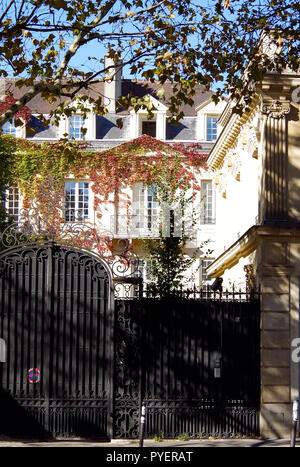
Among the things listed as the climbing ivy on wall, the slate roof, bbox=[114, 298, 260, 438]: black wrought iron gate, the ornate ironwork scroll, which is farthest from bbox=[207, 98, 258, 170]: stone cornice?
the slate roof

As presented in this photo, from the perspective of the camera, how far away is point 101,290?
13.8 metres

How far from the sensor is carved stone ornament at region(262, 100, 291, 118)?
49.5 ft

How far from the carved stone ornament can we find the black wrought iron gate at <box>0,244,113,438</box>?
4.70m

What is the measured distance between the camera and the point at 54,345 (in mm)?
13570

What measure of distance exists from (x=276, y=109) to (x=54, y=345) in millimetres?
6469

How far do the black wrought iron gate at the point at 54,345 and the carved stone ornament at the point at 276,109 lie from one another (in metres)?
4.70

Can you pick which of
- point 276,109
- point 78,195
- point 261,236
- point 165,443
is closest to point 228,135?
point 276,109

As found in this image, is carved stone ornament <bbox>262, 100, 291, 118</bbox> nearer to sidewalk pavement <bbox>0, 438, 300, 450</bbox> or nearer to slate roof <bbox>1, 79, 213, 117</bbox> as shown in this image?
sidewalk pavement <bbox>0, 438, 300, 450</bbox>

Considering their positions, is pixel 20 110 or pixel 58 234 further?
pixel 20 110

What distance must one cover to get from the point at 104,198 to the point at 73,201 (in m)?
1.43

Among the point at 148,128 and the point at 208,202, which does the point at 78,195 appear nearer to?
the point at 148,128
